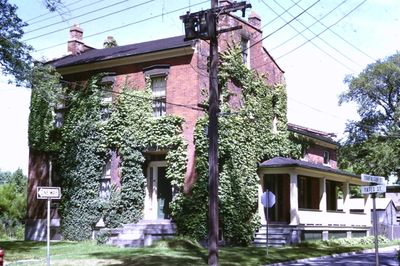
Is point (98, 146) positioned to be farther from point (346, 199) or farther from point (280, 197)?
point (346, 199)

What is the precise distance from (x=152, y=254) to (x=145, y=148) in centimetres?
723

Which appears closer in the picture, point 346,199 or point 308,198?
point 346,199

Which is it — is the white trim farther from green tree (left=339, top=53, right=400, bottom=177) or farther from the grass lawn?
green tree (left=339, top=53, right=400, bottom=177)

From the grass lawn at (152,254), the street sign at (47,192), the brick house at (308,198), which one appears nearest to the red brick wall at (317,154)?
the brick house at (308,198)

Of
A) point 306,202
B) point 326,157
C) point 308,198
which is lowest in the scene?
point 306,202

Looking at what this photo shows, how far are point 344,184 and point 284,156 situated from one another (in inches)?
203

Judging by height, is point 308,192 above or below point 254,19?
below

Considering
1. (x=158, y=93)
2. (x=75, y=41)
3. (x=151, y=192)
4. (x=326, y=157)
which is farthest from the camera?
(x=326, y=157)

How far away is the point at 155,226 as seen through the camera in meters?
24.4

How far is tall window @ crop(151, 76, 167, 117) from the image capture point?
85.8ft

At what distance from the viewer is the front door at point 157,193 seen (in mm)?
25844

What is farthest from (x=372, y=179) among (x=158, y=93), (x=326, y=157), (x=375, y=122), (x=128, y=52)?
(x=375, y=122)

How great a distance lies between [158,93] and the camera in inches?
1037

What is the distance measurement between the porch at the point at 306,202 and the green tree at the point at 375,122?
1289cm
